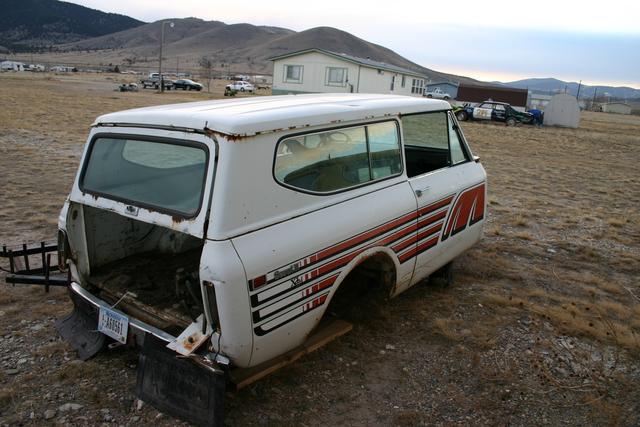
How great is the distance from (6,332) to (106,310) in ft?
3.79

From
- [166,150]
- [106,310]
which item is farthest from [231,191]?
[106,310]

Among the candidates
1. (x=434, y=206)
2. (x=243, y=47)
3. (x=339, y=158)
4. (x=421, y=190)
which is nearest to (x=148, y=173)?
(x=339, y=158)

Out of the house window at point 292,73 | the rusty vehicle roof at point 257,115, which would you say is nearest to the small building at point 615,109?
the house window at point 292,73

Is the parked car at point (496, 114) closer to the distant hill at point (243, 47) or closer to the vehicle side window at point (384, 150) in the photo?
the vehicle side window at point (384, 150)

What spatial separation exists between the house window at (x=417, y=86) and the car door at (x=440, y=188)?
3997 cm

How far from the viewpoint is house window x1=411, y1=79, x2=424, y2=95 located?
4296 centimetres

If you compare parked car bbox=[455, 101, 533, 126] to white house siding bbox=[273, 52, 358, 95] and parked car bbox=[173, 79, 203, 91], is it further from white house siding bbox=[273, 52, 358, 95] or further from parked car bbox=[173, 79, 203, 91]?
parked car bbox=[173, 79, 203, 91]

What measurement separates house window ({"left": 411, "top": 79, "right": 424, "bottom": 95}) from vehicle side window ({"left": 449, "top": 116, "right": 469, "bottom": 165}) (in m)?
39.9

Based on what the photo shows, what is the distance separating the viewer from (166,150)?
3020 mm

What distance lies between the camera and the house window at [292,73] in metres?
37.2

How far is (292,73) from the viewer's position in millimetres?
37656

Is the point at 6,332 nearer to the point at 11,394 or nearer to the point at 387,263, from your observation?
the point at 11,394

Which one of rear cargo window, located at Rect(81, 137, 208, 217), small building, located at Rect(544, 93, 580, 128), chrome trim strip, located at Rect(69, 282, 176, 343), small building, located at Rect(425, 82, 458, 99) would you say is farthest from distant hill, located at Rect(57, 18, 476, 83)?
chrome trim strip, located at Rect(69, 282, 176, 343)

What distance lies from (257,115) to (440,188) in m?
1.90
